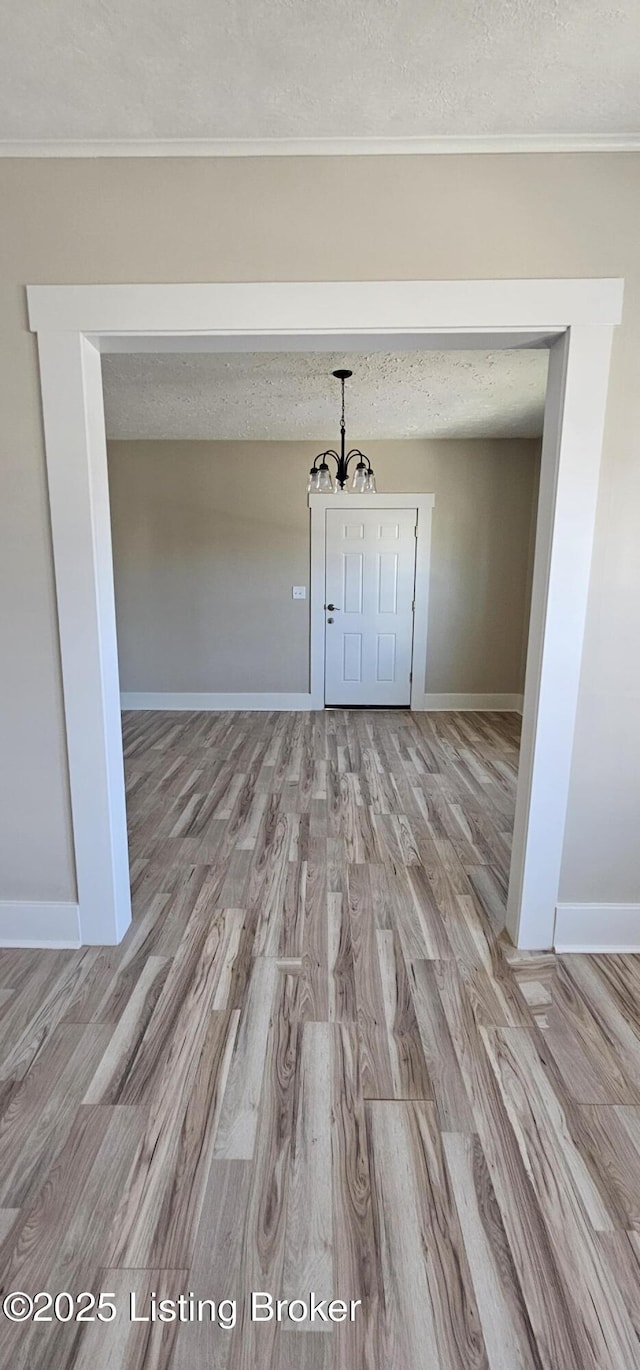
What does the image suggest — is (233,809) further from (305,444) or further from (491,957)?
(305,444)

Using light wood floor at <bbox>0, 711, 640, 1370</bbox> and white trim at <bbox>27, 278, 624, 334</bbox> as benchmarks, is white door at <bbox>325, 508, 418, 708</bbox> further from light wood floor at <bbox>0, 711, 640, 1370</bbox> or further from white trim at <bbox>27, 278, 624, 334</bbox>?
white trim at <bbox>27, 278, 624, 334</bbox>

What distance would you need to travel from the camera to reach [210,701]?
5535 millimetres

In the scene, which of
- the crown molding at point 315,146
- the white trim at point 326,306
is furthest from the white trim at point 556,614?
the crown molding at point 315,146

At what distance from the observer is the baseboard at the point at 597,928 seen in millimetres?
2076

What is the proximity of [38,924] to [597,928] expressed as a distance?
2024 mm

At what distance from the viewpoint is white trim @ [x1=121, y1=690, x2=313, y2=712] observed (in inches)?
217

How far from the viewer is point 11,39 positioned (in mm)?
1290

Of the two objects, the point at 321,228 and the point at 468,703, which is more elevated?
the point at 321,228

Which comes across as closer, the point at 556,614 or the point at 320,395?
the point at 556,614

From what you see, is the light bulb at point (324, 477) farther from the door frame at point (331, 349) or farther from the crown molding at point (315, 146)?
the crown molding at point (315, 146)

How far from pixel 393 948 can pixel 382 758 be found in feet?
6.95

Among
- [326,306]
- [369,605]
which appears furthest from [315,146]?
[369,605]

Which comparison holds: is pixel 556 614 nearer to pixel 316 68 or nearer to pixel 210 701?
pixel 316 68

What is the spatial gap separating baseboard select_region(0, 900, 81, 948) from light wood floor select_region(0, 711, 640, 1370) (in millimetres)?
61
